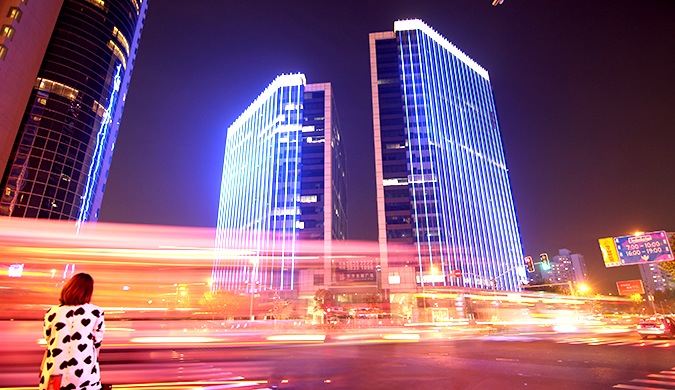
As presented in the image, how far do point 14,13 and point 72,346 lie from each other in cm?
7008

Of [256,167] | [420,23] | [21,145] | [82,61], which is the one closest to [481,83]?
[420,23]

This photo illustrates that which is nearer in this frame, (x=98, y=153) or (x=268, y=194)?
(x=98, y=153)

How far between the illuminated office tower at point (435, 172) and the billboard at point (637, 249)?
1983 inches

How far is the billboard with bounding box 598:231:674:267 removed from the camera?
27297mm

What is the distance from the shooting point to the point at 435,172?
92.7 metres

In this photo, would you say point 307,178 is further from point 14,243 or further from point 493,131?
point 14,243

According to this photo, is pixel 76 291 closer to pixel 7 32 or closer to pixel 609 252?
pixel 609 252

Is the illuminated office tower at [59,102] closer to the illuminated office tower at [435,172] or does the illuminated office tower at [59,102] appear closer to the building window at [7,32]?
the building window at [7,32]

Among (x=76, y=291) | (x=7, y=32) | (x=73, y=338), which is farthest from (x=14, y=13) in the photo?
(x=73, y=338)

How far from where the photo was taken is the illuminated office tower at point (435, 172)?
88250 millimetres

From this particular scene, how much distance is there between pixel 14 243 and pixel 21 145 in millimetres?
58158

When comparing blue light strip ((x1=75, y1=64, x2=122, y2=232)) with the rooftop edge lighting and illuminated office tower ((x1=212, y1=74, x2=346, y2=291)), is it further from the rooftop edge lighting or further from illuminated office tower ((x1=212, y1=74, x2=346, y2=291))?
the rooftop edge lighting

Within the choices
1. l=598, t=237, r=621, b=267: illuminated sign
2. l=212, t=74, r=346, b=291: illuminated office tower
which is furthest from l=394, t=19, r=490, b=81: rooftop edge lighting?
l=598, t=237, r=621, b=267: illuminated sign

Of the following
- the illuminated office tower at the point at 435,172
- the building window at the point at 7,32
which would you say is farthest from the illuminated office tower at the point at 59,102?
the illuminated office tower at the point at 435,172
